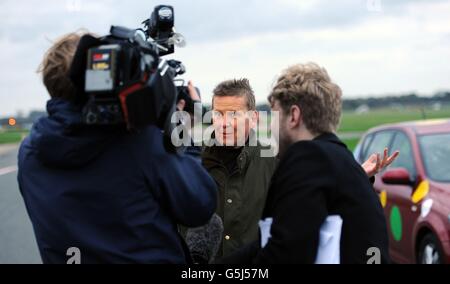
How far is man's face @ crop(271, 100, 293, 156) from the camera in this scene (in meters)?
2.40

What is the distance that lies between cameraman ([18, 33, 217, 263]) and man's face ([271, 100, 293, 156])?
322 millimetres

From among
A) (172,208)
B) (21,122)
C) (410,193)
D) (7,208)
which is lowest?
(410,193)

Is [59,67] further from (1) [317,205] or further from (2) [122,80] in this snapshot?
(1) [317,205]

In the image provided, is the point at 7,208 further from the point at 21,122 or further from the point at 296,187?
the point at 296,187

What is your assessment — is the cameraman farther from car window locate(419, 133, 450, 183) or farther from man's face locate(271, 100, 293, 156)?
car window locate(419, 133, 450, 183)

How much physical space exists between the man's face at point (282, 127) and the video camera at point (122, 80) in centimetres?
40

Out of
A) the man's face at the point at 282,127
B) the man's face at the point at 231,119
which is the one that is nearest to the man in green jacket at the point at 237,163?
the man's face at the point at 231,119

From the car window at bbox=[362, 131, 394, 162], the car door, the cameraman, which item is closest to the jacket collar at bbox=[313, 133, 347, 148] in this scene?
the cameraman

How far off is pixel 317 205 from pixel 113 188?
0.63 meters

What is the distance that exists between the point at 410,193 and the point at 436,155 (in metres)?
0.45

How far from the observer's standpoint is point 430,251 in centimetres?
628

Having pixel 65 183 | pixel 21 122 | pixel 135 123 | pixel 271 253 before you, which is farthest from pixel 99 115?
pixel 21 122

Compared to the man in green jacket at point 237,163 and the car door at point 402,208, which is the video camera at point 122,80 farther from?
the car door at point 402,208
